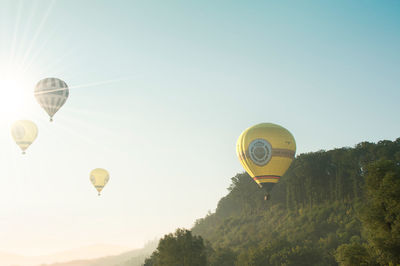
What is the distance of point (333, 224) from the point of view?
95.9 metres

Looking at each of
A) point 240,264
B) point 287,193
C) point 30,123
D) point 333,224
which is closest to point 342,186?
point 333,224

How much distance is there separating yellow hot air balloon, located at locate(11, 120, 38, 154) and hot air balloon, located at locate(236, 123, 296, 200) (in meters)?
43.4

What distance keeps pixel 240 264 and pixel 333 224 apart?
27273mm

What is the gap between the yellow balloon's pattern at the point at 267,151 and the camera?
66000 mm

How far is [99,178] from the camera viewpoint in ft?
341

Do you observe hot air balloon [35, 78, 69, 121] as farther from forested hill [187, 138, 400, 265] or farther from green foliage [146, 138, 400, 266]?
forested hill [187, 138, 400, 265]

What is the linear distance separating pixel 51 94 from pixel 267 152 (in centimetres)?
3960

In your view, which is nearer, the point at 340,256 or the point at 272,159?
the point at 340,256

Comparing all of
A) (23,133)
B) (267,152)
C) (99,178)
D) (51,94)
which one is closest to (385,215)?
(267,152)

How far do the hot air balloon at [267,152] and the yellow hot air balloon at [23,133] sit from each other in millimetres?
43359

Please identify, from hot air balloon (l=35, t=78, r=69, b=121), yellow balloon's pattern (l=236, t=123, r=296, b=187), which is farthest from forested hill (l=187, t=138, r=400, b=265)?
hot air balloon (l=35, t=78, r=69, b=121)

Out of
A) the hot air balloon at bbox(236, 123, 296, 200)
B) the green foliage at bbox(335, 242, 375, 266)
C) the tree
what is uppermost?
the hot air balloon at bbox(236, 123, 296, 200)

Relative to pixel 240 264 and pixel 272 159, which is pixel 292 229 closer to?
pixel 240 264

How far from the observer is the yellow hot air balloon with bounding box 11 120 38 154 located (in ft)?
278
